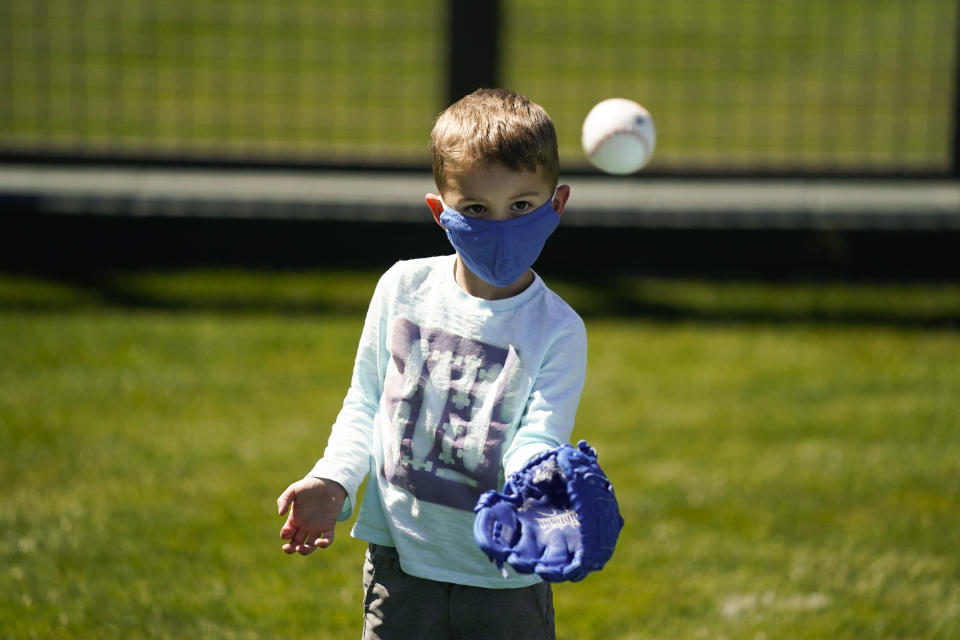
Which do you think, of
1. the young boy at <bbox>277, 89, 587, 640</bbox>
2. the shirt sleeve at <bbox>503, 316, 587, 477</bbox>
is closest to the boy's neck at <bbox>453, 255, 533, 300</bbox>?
the young boy at <bbox>277, 89, 587, 640</bbox>

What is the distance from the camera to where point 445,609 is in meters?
2.39

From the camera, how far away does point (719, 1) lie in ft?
40.5

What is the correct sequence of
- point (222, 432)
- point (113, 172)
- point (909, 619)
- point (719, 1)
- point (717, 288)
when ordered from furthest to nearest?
point (719, 1), point (113, 172), point (717, 288), point (222, 432), point (909, 619)

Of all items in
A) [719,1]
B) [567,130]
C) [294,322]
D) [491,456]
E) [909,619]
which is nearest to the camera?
[491,456]

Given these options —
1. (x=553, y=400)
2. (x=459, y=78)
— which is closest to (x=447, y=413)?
(x=553, y=400)

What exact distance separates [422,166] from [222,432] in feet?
9.84

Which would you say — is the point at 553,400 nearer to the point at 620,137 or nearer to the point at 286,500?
the point at 286,500

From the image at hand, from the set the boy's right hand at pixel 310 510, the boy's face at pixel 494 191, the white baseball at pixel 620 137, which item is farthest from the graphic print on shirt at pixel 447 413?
the white baseball at pixel 620 137

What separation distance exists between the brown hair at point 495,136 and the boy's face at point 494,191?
0.05ft

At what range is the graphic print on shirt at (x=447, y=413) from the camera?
228cm

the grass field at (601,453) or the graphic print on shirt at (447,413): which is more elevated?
the graphic print on shirt at (447,413)

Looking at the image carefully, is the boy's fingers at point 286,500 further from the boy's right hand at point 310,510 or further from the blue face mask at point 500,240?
the blue face mask at point 500,240

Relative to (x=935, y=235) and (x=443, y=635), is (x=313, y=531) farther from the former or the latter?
(x=935, y=235)

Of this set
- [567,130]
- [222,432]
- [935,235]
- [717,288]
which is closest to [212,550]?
[222,432]
